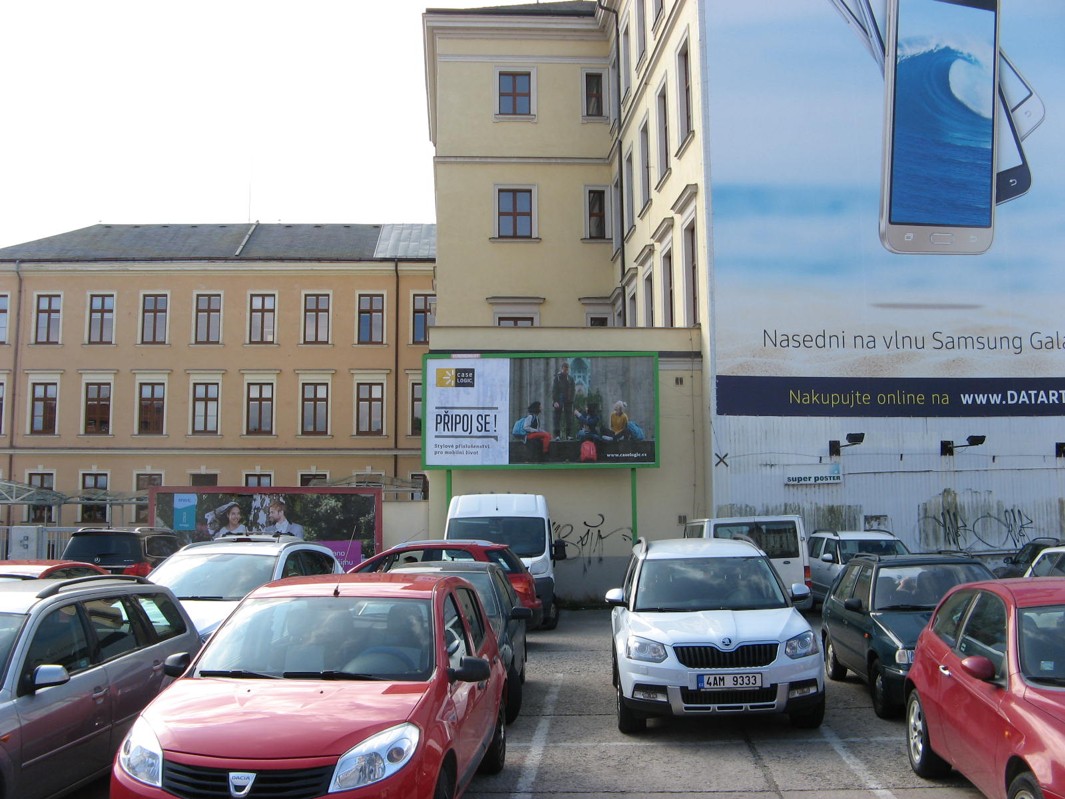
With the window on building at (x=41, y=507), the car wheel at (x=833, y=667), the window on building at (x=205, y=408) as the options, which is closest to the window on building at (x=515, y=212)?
the window on building at (x=205, y=408)

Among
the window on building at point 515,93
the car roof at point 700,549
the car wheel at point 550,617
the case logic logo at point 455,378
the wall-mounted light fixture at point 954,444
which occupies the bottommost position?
the car wheel at point 550,617

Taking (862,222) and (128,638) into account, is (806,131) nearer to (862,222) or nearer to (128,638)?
(862,222)

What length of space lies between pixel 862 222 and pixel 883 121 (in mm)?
2656

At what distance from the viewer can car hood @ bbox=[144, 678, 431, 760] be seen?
5.12m

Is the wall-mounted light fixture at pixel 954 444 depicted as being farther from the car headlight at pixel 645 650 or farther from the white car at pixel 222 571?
the car headlight at pixel 645 650

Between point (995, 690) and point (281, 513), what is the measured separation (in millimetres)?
19882

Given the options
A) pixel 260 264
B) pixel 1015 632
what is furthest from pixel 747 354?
pixel 260 264

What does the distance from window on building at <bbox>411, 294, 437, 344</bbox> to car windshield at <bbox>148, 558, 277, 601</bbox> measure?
34.9 m

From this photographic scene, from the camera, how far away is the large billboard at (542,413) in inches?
944

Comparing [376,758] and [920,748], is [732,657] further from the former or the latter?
[376,758]

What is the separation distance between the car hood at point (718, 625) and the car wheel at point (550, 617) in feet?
29.7

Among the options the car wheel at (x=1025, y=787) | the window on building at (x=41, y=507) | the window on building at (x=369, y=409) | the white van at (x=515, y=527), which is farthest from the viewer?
the window on building at (x=369, y=409)

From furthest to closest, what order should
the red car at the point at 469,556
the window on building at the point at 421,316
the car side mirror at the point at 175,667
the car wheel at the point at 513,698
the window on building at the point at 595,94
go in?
1. the window on building at the point at 421,316
2. the window on building at the point at 595,94
3. the red car at the point at 469,556
4. the car wheel at the point at 513,698
5. the car side mirror at the point at 175,667

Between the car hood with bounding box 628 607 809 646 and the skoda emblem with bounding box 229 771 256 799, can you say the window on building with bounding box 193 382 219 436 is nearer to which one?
the car hood with bounding box 628 607 809 646
